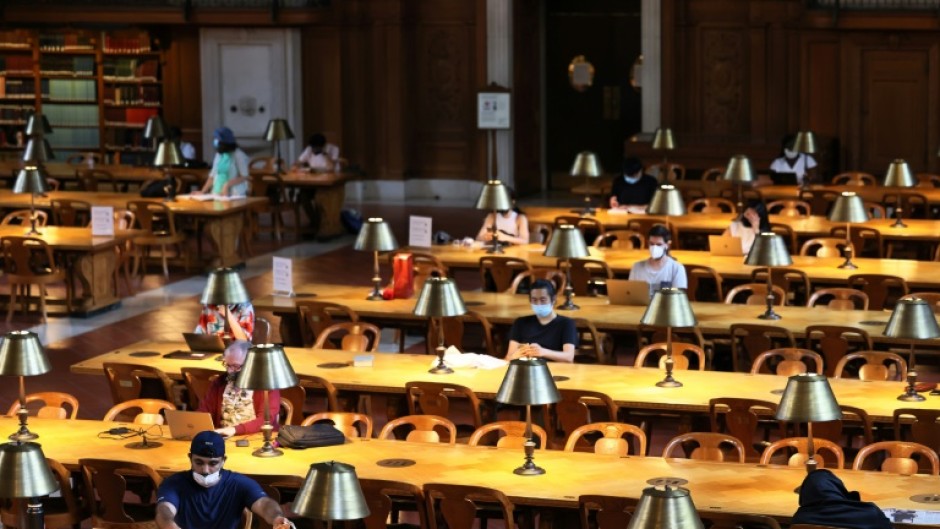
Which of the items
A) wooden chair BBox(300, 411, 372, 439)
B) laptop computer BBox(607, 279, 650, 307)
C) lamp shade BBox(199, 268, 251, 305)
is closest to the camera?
wooden chair BBox(300, 411, 372, 439)

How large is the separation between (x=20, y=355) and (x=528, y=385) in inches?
110

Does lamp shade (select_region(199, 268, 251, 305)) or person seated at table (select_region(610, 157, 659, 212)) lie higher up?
person seated at table (select_region(610, 157, 659, 212))

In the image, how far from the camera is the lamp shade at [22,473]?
8172 mm

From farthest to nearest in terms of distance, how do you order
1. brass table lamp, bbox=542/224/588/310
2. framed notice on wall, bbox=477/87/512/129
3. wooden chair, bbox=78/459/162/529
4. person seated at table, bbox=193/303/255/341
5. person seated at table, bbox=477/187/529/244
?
framed notice on wall, bbox=477/87/512/129 → person seated at table, bbox=477/187/529/244 → brass table lamp, bbox=542/224/588/310 → person seated at table, bbox=193/303/255/341 → wooden chair, bbox=78/459/162/529

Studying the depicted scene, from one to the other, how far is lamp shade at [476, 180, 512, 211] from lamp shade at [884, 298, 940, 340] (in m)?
5.67

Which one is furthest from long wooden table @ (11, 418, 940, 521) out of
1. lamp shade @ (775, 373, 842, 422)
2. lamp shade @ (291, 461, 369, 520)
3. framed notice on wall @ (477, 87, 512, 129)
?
framed notice on wall @ (477, 87, 512, 129)

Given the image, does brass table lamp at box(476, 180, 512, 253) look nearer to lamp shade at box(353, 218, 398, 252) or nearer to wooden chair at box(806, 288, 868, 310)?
lamp shade at box(353, 218, 398, 252)

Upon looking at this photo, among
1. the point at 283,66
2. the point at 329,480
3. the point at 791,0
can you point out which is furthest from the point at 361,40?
the point at 329,480

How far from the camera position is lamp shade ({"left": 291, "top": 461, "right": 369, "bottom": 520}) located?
24.1 ft

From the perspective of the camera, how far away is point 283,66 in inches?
1062

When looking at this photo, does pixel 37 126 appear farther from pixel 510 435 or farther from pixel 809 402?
pixel 809 402

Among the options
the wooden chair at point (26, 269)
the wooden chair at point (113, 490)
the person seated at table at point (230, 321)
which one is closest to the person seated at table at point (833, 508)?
the wooden chair at point (113, 490)

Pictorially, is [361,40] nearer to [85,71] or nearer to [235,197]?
[85,71]

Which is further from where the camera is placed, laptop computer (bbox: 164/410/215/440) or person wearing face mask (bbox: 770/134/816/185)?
person wearing face mask (bbox: 770/134/816/185)
